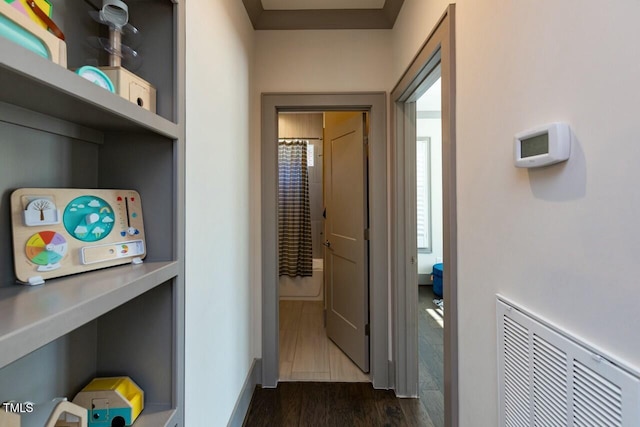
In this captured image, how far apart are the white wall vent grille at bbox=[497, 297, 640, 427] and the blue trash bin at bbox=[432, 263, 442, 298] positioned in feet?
11.2

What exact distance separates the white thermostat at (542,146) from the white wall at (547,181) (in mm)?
23

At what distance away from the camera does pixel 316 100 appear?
7.02 ft

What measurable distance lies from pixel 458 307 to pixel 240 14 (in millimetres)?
2097

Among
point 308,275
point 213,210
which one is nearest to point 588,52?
point 213,210

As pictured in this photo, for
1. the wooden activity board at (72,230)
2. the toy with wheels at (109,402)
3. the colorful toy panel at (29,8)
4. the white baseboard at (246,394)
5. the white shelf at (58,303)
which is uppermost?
the colorful toy panel at (29,8)

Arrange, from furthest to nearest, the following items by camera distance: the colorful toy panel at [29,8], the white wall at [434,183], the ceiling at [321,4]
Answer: the white wall at [434,183]
the ceiling at [321,4]
the colorful toy panel at [29,8]

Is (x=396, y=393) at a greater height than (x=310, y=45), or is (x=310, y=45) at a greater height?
(x=310, y=45)

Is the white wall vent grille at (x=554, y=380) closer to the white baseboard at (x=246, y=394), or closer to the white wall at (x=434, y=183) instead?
the white baseboard at (x=246, y=394)

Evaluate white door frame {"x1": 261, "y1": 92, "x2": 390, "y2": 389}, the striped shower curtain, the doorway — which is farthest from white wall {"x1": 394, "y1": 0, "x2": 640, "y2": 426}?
the striped shower curtain

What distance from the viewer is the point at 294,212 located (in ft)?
13.6

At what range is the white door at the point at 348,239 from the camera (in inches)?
90.0

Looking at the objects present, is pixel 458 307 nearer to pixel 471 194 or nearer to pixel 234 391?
pixel 471 194

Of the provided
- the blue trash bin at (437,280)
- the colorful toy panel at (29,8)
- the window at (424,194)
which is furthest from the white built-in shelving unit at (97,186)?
the window at (424,194)

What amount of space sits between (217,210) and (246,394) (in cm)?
131
